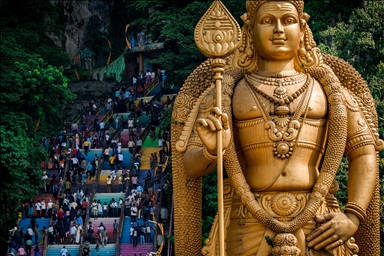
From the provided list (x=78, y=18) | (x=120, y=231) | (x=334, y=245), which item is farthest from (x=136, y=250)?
(x=78, y=18)

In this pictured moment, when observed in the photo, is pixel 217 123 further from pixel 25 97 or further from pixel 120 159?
pixel 25 97

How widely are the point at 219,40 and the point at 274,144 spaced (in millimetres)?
1704

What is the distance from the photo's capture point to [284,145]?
16984mm

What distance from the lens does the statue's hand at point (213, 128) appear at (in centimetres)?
1573

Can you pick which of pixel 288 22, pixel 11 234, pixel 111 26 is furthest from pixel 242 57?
pixel 111 26

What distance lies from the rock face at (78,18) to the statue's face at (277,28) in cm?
5492

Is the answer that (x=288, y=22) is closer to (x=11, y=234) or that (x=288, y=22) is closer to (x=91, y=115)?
(x=11, y=234)

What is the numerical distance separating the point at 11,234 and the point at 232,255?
89.0 feet

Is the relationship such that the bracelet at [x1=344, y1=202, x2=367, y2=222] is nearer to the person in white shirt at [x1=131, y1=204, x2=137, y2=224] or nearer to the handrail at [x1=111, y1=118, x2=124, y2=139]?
the person in white shirt at [x1=131, y1=204, x2=137, y2=224]

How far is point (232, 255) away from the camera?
17109 millimetres

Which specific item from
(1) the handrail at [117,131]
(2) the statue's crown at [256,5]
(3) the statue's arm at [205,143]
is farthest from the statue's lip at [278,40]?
(1) the handrail at [117,131]

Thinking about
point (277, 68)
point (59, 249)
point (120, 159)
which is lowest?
point (59, 249)

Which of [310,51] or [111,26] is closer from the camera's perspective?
[310,51]

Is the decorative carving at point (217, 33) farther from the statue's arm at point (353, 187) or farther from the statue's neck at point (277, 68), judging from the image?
the statue's arm at point (353, 187)
